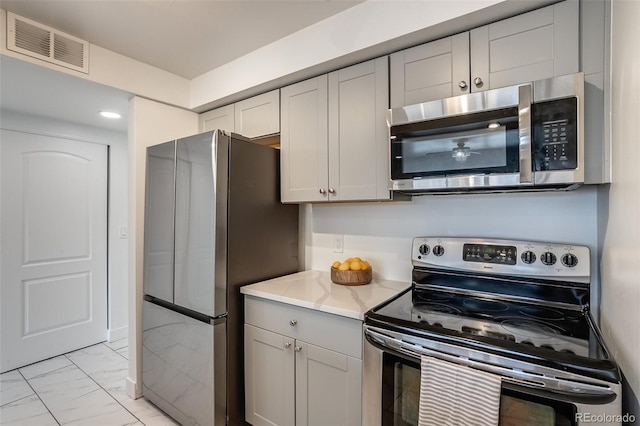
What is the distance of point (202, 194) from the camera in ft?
6.01

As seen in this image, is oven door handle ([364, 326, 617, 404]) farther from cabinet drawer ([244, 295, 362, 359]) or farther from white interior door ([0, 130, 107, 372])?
white interior door ([0, 130, 107, 372])

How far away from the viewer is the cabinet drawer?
1.45 meters

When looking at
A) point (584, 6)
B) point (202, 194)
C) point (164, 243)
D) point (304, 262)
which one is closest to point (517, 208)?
point (584, 6)

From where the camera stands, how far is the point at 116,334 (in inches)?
133

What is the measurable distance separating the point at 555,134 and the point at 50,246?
382 cm

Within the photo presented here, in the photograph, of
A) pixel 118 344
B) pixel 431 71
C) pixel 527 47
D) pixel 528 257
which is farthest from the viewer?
pixel 118 344

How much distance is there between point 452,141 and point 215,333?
1550 mm

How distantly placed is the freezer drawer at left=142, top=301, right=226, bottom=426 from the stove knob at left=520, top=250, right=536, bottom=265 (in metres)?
1.55

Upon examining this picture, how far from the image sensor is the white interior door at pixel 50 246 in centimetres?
271

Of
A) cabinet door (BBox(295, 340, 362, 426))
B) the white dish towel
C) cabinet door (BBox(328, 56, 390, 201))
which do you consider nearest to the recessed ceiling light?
cabinet door (BBox(328, 56, 390, 201))

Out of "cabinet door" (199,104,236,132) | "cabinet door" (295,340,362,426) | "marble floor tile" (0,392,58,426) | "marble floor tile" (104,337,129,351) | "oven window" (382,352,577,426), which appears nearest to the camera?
"oven window" (382,352,577,426)

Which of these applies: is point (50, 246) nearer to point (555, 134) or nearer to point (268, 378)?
point (268, 378)

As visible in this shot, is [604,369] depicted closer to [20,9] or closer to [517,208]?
[517,208]

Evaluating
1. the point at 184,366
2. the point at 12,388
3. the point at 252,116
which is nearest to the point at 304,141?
the point at 252,116
